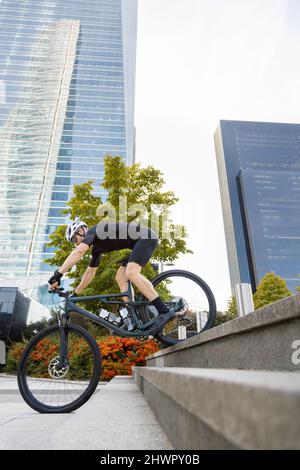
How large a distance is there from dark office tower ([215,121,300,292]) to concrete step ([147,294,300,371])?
88.2 meters

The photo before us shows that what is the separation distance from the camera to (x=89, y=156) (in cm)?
9888

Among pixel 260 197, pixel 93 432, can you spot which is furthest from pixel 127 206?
pixel 260 197

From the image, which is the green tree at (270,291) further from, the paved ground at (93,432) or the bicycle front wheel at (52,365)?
the paved ground at (93,432)

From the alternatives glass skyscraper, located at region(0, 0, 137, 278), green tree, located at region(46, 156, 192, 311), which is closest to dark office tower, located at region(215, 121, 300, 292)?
glass skyscraper, located at region(0, 0, 137, 278)

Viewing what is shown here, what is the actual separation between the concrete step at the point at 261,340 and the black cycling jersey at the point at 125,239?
1.37m

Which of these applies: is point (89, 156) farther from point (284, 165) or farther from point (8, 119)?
point (284, 165)

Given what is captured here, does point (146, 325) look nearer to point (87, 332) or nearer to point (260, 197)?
point (87, 332)

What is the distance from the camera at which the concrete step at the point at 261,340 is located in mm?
1241

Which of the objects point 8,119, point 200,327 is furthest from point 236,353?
point 8,119

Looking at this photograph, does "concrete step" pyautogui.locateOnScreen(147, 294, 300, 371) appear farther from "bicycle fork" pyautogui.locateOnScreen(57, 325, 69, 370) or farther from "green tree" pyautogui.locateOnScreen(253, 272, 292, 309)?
"green tree" pyautogui.locateOnScreen(253, 272, 292, 309)

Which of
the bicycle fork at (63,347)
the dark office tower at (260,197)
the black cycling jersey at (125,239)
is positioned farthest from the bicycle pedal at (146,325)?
the dark office tower at (260,197)

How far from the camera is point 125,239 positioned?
3449mm

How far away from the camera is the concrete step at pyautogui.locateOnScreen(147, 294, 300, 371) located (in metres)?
1.24

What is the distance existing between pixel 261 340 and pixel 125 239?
2190 millimetres
